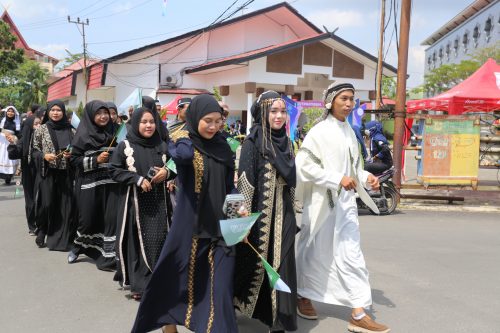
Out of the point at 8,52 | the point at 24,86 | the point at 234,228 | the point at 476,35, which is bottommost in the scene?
the point at 234,228

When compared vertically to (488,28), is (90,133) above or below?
below

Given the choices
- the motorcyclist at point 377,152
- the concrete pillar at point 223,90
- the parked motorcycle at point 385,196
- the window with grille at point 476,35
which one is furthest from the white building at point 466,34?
the motorcyclist at point 377,152

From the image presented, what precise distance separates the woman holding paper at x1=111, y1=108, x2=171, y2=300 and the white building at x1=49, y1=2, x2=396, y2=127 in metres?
16.5

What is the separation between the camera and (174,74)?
25578 millimetres

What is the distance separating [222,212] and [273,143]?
24.3 inches

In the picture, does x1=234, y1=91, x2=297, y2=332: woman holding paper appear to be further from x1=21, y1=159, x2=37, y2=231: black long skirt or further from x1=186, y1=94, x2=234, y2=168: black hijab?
x1=21, y1=159, x2=37, y2=231: black long skirt

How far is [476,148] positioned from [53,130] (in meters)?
7.90

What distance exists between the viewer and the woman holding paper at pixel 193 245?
10.5ft

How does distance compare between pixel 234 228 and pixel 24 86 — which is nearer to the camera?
pixel 234 228

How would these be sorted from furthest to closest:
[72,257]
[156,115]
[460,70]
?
[460,70] < [72,257] < [156,115]

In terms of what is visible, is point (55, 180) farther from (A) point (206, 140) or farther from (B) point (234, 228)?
(B) point (234, 228)

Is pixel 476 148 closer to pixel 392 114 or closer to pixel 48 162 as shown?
pixel 392 114

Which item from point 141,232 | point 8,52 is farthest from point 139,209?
point 8,52

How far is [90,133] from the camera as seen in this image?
17.7ft
